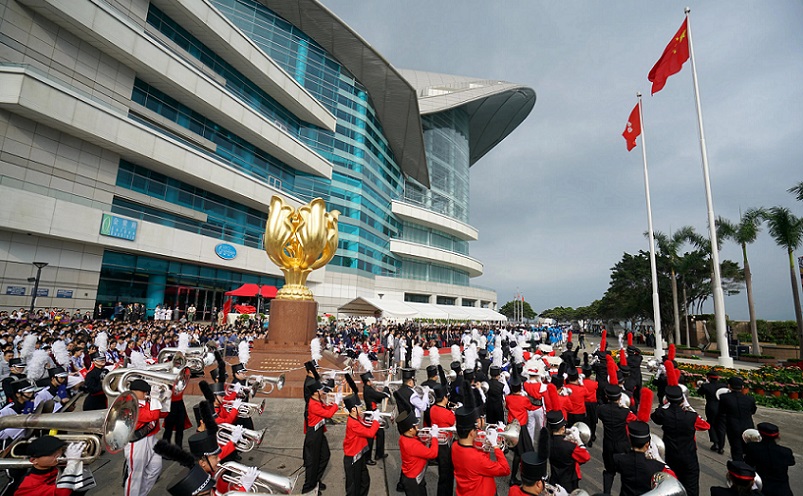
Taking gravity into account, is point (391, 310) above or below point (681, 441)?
above

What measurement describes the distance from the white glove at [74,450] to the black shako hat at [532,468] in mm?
3706

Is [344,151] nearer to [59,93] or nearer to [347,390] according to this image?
[59,93]

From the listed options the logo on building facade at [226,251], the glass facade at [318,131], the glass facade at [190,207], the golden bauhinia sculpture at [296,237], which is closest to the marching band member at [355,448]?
the golden bauhinia sculpture at [296,237]

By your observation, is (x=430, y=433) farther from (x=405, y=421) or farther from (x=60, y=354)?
(x=60, y=354)

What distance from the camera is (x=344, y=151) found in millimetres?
38906

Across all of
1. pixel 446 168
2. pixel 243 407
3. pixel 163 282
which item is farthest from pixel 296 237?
pixel 446 168

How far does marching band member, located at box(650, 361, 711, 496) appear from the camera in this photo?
14.9 ft

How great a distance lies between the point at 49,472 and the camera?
2.90 metres

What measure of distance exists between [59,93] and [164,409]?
2107 cm

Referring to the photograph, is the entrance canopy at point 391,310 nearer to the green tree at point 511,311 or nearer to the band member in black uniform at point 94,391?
the band member in black uniform at point 94,391

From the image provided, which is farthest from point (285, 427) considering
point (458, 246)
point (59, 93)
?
point (458, 246)

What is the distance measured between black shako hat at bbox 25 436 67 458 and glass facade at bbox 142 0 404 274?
1057 inches

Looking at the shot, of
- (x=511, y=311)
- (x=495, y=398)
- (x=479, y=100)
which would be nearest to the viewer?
(x=495, y=398)

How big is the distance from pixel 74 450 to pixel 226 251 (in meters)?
25.4
